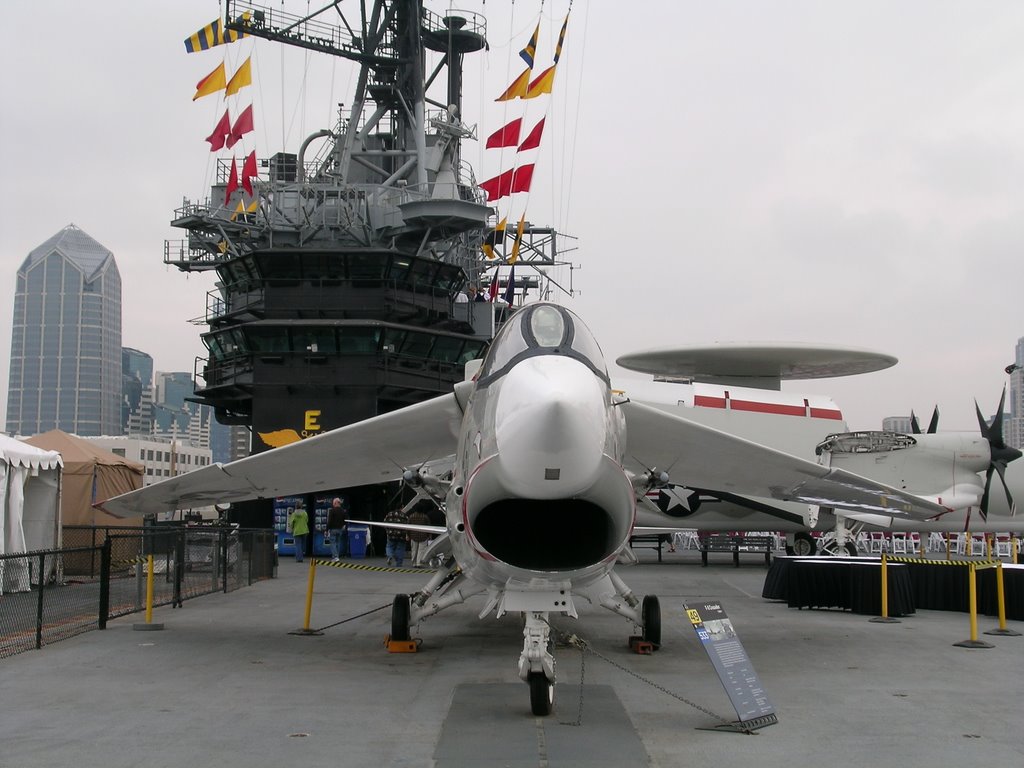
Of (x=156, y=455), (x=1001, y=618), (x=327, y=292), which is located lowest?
(x=1001, y=618)

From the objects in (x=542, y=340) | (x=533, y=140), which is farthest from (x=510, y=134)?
(x=542, y=340)

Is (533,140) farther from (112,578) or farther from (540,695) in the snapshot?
(540,695)

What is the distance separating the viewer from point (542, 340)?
8.40 meters

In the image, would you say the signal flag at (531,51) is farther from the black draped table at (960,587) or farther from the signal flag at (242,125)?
the black draped table at (960,587)

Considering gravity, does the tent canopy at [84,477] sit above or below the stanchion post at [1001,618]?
above

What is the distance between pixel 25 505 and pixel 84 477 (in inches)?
201

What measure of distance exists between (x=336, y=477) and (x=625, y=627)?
5.16m

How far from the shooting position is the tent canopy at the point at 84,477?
2414 cm

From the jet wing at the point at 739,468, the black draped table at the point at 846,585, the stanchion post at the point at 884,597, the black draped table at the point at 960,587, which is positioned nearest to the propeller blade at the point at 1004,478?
the black draped table at the point at 960,587

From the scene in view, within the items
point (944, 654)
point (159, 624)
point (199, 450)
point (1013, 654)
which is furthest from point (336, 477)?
point (199, 450)

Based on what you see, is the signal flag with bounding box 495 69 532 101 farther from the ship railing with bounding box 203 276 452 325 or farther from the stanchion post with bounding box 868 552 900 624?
the stanchion post with bounding box 868 552 900 624

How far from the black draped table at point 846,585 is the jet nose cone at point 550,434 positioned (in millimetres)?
10680

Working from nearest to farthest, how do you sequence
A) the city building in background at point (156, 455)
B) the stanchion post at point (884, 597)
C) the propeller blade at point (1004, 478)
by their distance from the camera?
the stanchion post at point (884, 597), the propeller blade at point (1004, 478), the city building in background at point (156, 455)

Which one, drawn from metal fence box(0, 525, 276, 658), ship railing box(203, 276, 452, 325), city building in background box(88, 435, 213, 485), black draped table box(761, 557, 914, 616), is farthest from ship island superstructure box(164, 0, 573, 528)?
city building in background box(88, 435, 213, 485)
